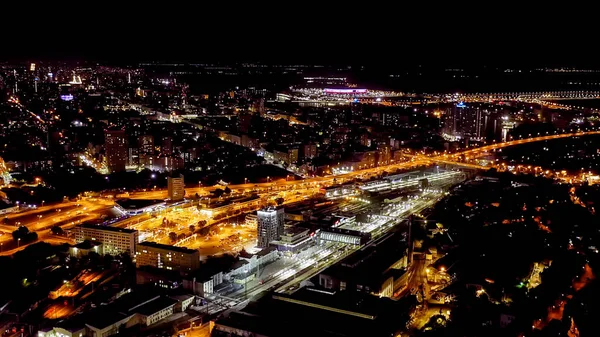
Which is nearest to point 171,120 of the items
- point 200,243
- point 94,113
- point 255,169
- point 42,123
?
point 94,113

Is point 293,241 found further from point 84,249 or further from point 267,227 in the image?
point 84,249

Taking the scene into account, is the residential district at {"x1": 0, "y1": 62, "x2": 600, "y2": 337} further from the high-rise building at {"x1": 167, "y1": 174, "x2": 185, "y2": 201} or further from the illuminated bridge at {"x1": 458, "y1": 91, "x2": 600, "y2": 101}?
the illuminated bridge at {"x1": 458, "y1": 91, "x2": 600, "y2": 101}

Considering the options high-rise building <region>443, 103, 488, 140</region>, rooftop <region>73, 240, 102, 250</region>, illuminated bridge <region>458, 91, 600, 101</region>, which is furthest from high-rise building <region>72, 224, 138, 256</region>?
illuminated bridge <region>458, 91, 600, 101</region>

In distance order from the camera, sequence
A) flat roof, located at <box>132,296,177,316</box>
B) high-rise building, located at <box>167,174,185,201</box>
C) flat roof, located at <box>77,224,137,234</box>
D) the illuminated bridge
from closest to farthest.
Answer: flat roof, located at <box>132,296,177,316</box>, flat roof, located at <box>77,224,137,234</box>, high-rise building, located at <box>167,174,185,201</box>, the illuminated bridge

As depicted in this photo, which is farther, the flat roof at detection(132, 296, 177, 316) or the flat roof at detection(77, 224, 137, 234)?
the flat roof at detection(77, 224, 137, 234)

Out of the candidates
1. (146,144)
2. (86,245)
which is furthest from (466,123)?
(86,245)

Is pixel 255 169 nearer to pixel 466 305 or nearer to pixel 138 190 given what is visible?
pixel 138 190
